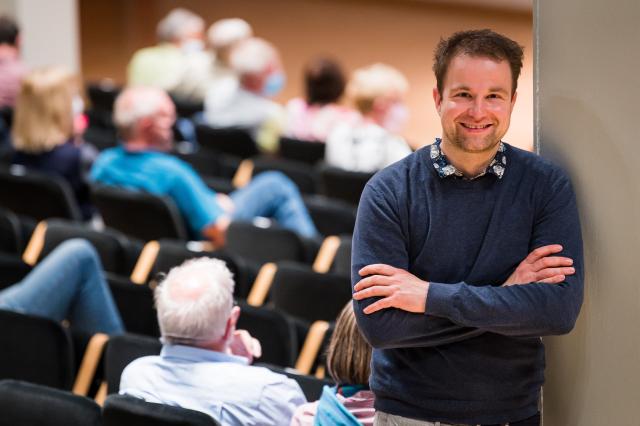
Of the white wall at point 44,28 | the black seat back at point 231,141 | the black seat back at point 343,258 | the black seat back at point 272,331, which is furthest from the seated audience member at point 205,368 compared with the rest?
the white wall at point 44,28

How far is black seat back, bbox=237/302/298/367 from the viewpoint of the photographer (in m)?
3.93

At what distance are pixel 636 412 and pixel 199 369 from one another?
1211mm

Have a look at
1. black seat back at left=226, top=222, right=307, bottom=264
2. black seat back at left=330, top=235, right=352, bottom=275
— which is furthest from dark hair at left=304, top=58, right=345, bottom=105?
black seat back at left=330, top=235, right=352, bottom=275

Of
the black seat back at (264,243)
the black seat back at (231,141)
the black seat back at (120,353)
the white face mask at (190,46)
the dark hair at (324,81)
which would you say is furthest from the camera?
the white face mask at (190,46)

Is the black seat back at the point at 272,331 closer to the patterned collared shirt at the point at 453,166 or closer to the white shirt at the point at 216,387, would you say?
the white shirt at the point at 216,387

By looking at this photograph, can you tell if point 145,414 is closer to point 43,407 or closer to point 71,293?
point 43,407

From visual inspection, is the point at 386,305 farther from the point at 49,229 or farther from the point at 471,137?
the point at 49,229

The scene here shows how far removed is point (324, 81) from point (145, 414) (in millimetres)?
5440

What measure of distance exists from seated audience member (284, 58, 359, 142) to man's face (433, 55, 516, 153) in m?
5.35

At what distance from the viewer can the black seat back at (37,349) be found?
12.5ft

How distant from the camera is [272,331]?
13.0 feet

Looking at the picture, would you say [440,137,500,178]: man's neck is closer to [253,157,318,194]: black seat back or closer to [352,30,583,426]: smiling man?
[352,30,583,426]: smiling man

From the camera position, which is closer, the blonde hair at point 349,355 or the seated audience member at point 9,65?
the blonde hair at point 349,355

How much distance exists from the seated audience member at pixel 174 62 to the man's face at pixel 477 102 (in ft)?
24.5
